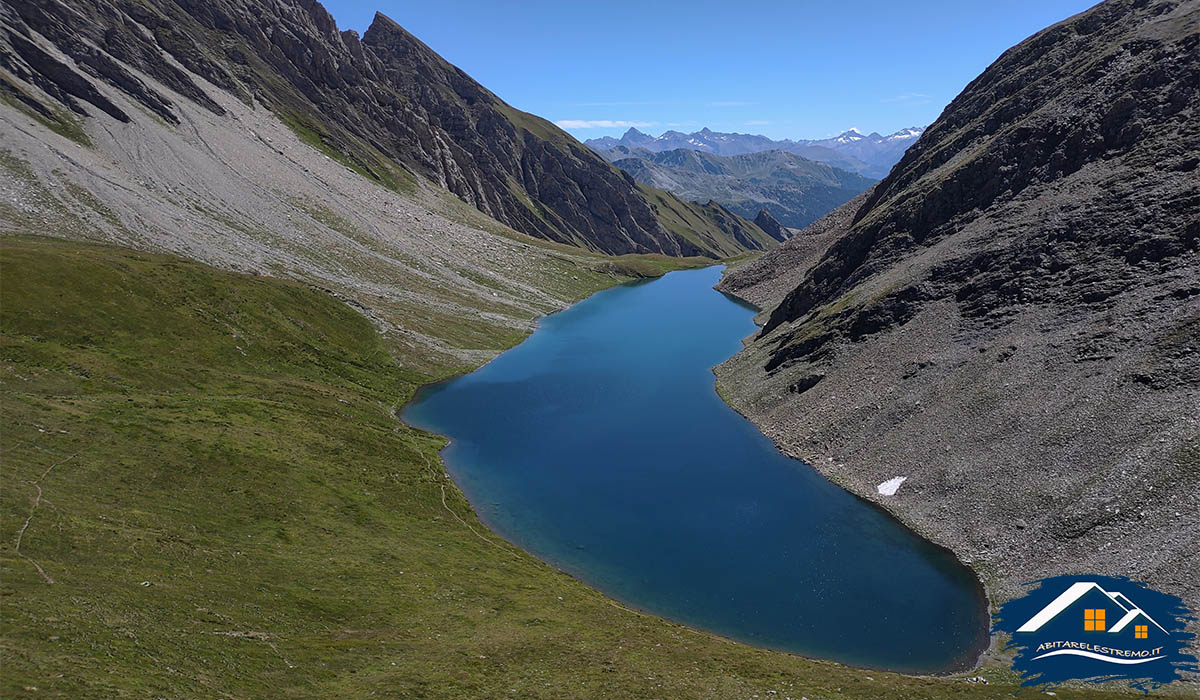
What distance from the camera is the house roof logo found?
39.7 m

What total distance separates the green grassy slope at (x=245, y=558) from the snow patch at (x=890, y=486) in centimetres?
2609

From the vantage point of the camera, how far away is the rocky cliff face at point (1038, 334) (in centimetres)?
5362

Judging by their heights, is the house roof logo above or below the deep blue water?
above

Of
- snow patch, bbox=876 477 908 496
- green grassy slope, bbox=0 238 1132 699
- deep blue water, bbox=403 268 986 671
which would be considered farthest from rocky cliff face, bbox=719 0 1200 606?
green grassy slope, bbox=0 238 1132 699

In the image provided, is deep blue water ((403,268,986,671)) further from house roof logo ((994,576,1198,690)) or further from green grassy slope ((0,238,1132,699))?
green grassy slope ((0,238,1132,699))

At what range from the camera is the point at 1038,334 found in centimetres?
7494

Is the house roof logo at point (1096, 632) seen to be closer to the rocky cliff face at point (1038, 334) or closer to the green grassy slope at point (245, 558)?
the rocky cliff face at point (1038, 334)

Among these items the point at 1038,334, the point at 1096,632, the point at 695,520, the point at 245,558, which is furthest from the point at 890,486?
the point at 245,558

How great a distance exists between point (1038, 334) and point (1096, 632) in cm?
4209

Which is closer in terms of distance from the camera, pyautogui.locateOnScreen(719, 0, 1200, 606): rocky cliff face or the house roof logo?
the house roof logo

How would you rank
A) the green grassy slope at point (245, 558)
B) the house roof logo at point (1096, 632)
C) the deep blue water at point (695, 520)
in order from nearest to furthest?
1. the green grassy slope at point (245, 558)
2. the house roof logo at point (1096, 632)
3. the deep blue water at point (695, 520)

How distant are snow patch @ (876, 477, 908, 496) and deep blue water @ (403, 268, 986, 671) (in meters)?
2.48

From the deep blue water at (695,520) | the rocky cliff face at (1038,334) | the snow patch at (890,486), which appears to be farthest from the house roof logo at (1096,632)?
the snow patch at (890,486)

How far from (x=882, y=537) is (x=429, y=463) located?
48.8m
